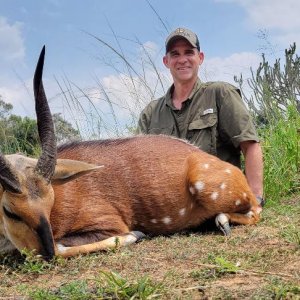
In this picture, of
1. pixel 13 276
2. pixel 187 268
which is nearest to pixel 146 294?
pixel 187 268

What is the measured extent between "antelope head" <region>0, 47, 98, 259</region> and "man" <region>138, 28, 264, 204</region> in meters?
2.37

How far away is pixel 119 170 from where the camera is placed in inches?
199

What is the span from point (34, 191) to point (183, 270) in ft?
4.49

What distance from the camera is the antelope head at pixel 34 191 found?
13.3ft

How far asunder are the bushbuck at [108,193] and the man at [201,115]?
94cm

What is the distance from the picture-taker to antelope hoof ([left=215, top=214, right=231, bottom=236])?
493cm

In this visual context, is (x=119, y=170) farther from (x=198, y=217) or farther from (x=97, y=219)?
(x=198, y=217)

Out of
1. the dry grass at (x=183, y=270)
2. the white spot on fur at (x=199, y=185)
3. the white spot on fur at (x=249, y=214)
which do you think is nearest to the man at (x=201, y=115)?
the white spot on fur at (x=249, y=214)

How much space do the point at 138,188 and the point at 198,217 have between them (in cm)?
67

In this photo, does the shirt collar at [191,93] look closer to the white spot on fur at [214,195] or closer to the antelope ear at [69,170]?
the white spot on fur at [214,195]

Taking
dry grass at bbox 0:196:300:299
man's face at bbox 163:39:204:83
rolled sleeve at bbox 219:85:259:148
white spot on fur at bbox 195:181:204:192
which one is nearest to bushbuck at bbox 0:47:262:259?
white spot on fur at bbox 195:181:204:192

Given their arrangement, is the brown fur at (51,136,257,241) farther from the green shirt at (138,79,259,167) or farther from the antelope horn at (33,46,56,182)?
the green shirt at (138,79,259,167)

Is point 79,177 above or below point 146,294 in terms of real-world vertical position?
above

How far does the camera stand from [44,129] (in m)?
4.48
